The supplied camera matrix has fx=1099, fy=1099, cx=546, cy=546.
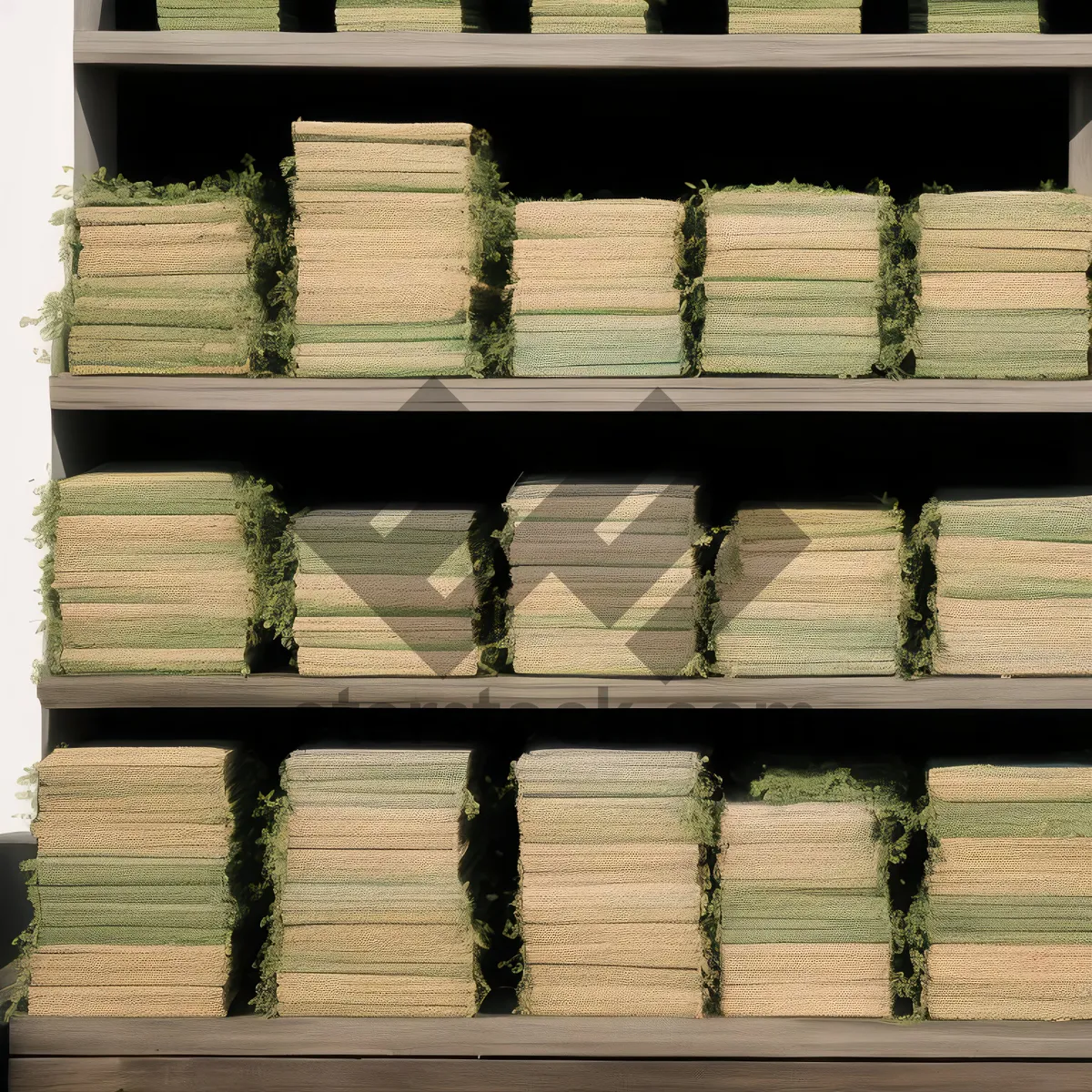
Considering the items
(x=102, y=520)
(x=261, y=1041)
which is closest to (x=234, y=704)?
(x=102, y=520)

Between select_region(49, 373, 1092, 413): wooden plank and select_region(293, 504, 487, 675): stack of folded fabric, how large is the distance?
190mm

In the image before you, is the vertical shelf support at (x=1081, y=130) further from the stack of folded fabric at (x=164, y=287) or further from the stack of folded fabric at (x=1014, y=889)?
the stack of folded fabric at (x=164, y=287)

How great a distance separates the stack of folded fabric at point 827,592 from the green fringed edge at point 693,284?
0.29 meters

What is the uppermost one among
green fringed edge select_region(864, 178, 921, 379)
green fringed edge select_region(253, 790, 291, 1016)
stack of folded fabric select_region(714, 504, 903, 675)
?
green fringed edge select_region(864, 178, 921, 379)

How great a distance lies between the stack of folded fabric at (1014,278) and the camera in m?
1.67

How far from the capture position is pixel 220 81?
6.14 ft

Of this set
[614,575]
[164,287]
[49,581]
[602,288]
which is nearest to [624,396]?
[602,288]

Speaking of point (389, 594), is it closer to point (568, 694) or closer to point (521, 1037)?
point (568, 694)

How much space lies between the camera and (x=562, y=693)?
169 centimetres

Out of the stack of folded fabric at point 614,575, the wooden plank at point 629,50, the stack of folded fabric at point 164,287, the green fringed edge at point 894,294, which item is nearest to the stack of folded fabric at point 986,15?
the wooden plank at point 629,50

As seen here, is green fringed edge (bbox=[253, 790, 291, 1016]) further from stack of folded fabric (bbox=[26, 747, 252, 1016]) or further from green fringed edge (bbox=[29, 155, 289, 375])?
green fringed edge (bbox=[29, 155, 289, 375])

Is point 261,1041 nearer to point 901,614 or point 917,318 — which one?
point 901,614

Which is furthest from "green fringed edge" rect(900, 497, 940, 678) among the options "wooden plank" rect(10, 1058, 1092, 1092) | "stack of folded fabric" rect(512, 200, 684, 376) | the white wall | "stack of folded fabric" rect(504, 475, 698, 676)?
the white wall

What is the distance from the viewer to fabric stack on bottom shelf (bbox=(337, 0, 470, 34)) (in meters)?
1.70
